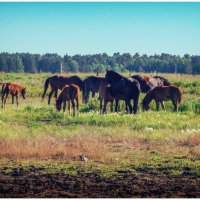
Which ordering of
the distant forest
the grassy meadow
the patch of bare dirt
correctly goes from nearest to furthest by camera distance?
1. the patch of bare dirt
2. the grassy meadow
3. the distant forest

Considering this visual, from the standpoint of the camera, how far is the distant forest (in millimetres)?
74062

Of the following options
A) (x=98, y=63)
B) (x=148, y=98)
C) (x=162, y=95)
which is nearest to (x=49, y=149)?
(x=148, y=98)

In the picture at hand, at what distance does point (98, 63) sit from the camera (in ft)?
271

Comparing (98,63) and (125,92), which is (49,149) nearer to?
(125,92)

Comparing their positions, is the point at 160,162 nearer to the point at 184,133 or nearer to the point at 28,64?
the point at 184,133

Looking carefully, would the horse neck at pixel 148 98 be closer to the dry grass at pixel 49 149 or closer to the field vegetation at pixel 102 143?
the field vegetation at pixel 102 143

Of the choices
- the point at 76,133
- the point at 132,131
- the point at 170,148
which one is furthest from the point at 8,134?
the point at 170,148

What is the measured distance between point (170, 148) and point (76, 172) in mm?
3054

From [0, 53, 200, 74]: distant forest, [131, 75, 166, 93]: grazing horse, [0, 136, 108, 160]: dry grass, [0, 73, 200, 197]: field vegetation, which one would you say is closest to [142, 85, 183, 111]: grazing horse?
[131, 75, 166, 93]: grazing horse

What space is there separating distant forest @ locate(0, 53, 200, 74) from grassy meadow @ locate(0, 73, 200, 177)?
52121 mm

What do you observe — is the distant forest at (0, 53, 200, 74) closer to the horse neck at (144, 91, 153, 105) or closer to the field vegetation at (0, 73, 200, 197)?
the horse neck at (144, 91, 153, 105)

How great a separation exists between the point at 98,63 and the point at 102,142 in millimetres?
70823

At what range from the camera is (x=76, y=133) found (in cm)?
1316

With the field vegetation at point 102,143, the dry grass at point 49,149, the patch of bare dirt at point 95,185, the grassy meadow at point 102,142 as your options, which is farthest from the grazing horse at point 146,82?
the patch of bare dirt at point 95,185
